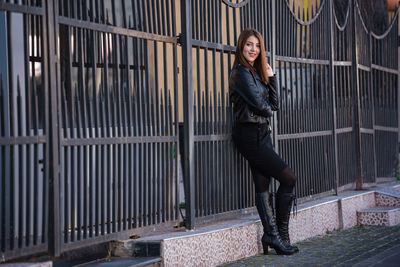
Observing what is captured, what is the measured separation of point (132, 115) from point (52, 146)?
3.55ft

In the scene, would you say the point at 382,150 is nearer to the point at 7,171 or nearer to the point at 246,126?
the point at 246,126

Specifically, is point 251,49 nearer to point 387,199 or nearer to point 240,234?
point 240,234

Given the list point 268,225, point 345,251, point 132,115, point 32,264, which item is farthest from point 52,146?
point 345,251

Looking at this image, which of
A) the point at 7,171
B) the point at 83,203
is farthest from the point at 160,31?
Answer: the point at 7,171

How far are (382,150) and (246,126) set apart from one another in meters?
5.33

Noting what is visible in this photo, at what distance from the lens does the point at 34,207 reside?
16.8 ft

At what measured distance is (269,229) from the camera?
725cm

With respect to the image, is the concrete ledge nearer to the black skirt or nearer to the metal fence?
the metal fence

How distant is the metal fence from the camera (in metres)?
5.08

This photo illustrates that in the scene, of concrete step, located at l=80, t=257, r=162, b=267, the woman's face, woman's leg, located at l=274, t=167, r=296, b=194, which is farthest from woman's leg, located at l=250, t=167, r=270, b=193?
concrete step, located at l=80, t=257, r=162, b=267

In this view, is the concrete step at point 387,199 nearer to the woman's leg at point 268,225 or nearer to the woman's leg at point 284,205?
the woman's leg at point 284,205

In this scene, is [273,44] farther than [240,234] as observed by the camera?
Yes

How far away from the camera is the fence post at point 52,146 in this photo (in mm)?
5238

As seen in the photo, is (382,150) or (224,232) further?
(382,150)
